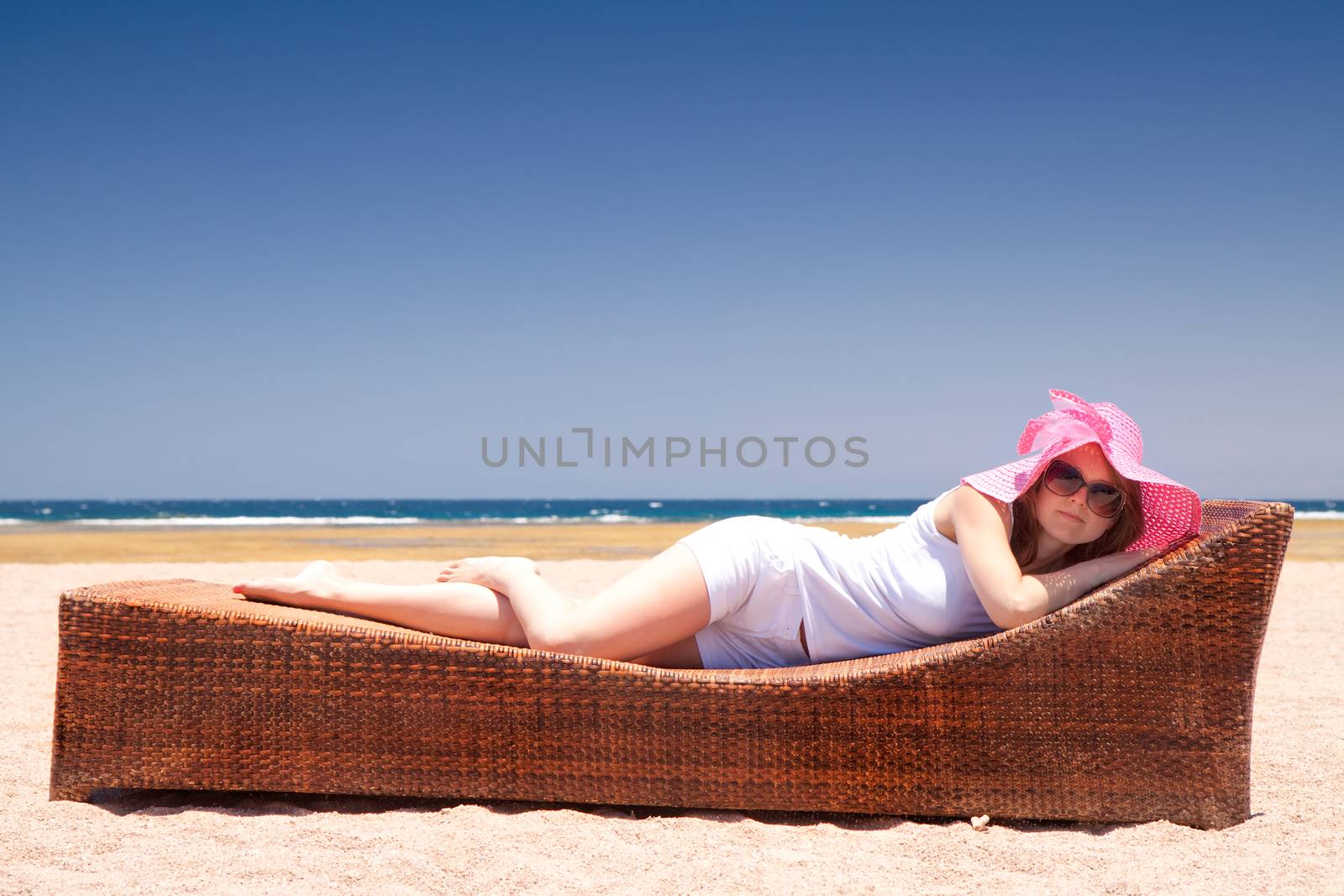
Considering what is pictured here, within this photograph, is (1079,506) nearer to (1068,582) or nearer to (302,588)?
(1068,582)

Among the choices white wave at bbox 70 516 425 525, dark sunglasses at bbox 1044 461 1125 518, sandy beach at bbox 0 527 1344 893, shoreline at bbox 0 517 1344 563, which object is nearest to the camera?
sandy beach at bbox 0 527 1344 893

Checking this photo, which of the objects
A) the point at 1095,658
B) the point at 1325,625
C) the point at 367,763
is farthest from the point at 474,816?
the point at 1325,625

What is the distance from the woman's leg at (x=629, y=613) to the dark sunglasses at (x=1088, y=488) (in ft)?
3.44

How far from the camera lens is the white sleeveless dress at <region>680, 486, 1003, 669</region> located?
2.83 metres

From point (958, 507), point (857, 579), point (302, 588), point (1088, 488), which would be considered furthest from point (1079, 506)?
point (302, 588)

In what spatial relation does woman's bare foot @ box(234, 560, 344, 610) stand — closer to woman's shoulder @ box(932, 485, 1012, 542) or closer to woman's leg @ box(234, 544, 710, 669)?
woman's leg @ box(234, 544, 710, 669)

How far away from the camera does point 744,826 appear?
8.65 ft

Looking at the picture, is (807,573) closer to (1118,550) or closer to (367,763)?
(1118,550)

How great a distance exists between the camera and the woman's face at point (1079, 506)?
8.77 ft

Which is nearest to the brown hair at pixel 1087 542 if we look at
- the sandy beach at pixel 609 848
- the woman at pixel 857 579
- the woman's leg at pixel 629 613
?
the woman at pixel 857 579

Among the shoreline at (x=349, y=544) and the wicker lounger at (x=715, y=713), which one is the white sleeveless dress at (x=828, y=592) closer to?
the wicker lounger at (x=715, y=713)

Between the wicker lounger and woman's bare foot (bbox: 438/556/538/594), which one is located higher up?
woman's bare foot (bbox: 438/556/538/594)

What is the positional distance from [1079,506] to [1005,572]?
1.03 feet

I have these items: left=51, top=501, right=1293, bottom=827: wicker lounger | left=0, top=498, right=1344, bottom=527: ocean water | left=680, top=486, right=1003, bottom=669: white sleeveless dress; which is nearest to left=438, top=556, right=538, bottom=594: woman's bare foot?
left=51, top=501, right=1293, bottom=827: wicker lounger
